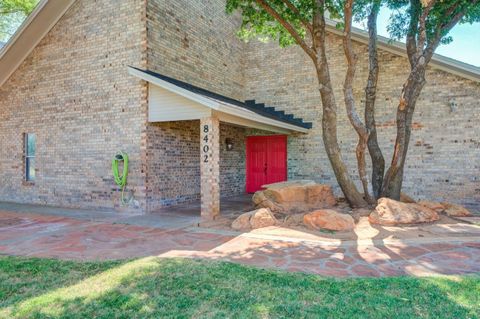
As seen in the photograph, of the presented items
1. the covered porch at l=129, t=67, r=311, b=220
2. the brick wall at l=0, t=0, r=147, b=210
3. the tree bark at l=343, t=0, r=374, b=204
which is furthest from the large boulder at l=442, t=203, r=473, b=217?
the brick wall at l=0, t=0, r=147, b=210

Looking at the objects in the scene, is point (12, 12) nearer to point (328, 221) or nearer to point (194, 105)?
point (194, 105)

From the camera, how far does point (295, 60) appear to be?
12555mm

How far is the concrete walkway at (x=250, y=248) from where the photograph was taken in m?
4.53

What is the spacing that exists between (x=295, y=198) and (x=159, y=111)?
14.4ft

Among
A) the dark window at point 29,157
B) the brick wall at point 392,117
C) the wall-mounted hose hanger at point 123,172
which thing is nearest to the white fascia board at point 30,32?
the dark window at point 29,157

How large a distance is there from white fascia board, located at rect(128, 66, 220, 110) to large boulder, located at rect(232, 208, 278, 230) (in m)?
2.58

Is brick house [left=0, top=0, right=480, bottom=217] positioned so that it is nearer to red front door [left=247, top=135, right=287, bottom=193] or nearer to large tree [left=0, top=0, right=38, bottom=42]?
red front door [left=247, top=135, right=287, bottom=193]

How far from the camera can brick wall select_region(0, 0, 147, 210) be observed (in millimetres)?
8742

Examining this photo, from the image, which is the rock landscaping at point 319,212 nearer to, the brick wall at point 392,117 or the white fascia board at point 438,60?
the brick wall at point 392,117

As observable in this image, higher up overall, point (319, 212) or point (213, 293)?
point (319, 212)

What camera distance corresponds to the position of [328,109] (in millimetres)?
8438

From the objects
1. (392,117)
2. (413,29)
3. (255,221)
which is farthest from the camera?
(392,117)

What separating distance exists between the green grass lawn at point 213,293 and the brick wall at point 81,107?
180 inches

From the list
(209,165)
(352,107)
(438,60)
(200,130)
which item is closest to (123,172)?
(200,130)
